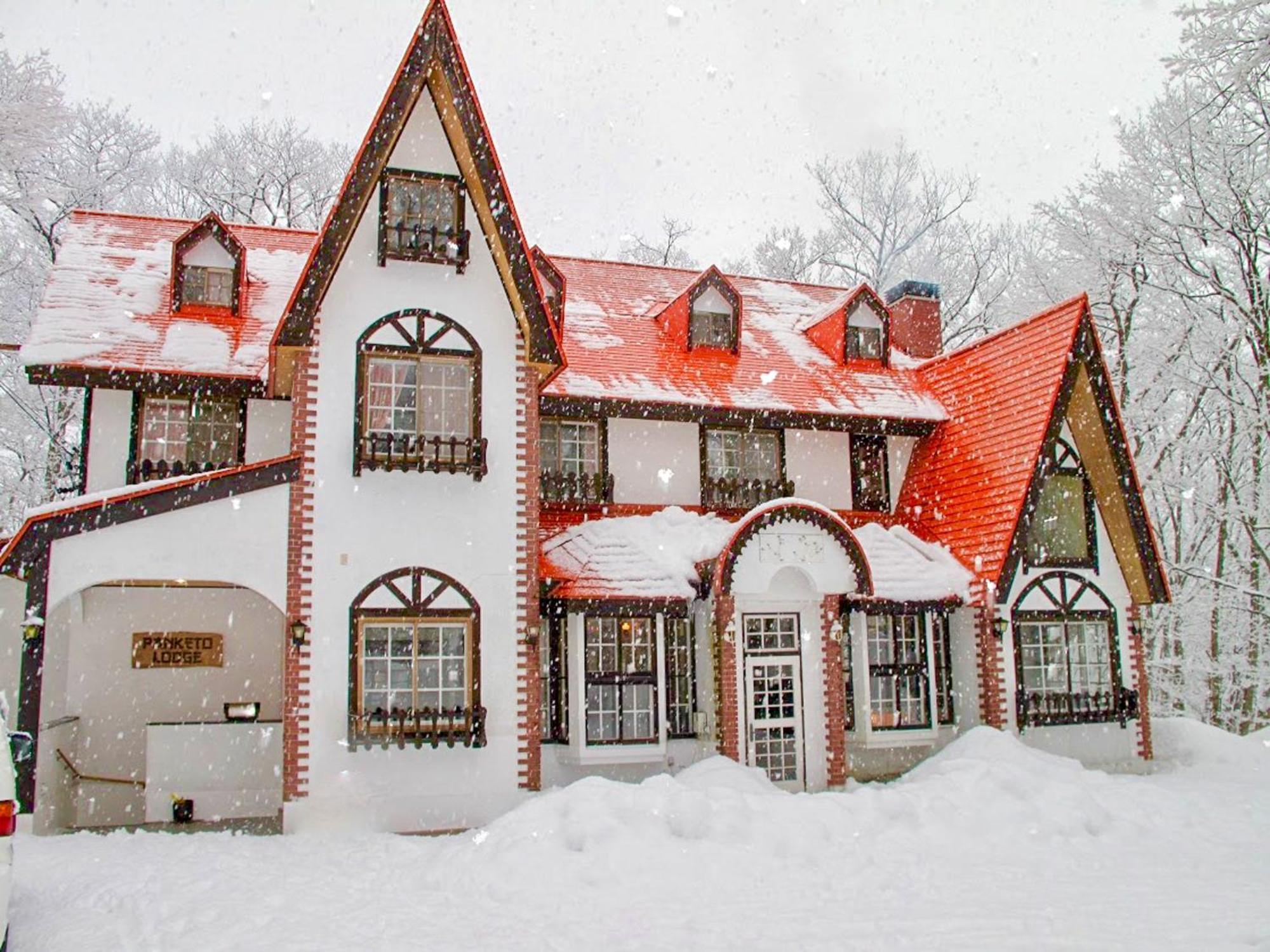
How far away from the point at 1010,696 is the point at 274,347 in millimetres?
13003

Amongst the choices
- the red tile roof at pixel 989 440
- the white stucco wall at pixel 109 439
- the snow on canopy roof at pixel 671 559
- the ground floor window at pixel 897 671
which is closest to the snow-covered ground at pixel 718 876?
the ground floor window at pixel 897 671

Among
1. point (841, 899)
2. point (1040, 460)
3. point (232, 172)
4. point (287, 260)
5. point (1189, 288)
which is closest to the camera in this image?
point (841, 899)

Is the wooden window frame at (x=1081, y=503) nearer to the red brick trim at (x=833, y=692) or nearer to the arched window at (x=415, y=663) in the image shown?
the red brick trim at (x=833, y=692)

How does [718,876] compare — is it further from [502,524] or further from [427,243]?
[427,243]

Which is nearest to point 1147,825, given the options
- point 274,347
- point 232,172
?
point 274,347

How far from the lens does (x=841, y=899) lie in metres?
9.76

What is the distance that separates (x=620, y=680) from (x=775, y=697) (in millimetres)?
2534

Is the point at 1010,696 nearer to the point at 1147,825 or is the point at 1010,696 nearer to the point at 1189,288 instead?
the point at 1147,825

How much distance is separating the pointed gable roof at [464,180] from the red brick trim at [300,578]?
74cm

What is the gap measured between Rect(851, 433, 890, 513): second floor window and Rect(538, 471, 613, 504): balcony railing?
494cm

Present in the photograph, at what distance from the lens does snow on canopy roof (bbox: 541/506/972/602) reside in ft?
51.1

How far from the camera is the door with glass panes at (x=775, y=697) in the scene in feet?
52.8

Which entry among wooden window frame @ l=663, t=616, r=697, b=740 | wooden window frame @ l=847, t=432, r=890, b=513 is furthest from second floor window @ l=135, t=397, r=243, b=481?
wooden window frame @ l=847, t=432, r=890, b=513

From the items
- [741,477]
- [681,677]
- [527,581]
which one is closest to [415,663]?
[527,581]
